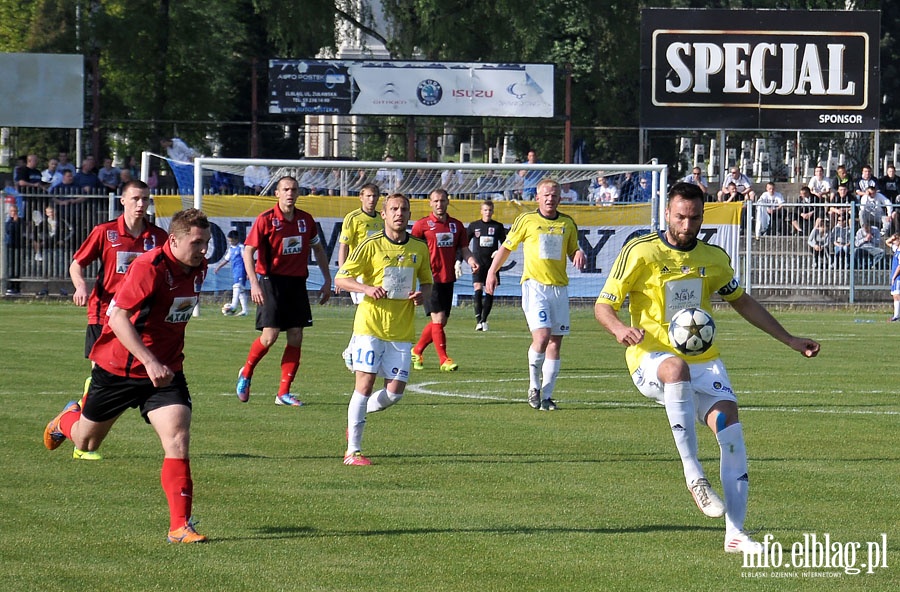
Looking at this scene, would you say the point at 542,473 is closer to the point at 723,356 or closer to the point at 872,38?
the point at 723,356

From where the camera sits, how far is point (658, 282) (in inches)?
297

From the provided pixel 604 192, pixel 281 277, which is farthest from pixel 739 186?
pixel 281 277

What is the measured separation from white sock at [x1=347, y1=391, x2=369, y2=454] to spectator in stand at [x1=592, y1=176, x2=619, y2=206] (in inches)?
729

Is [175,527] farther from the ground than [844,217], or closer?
closer

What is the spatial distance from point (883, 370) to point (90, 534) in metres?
11.9

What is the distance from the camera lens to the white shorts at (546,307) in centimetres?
1347

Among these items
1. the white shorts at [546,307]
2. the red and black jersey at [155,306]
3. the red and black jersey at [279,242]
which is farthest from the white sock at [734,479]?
the red and black jersey at [279,242]

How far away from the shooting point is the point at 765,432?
11.6 metres

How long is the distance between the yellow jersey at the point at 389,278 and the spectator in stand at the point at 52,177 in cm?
2008

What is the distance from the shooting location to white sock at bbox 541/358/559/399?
13.0 m

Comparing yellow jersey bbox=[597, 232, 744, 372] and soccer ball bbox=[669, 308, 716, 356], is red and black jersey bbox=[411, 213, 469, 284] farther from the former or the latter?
soccer ball bbox=[669, 308, 716, 356]

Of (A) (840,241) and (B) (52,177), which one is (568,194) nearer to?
(A) (840,241)

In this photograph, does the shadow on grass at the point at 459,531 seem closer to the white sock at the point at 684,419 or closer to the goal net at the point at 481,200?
the white sock at the point at 684,419

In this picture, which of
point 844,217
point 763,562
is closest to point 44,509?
point 763,562
